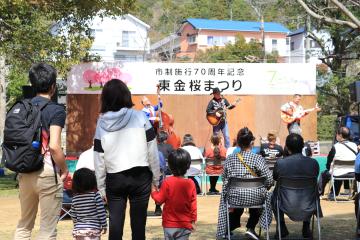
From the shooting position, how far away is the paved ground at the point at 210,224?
730 cm

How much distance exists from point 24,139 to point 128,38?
51225 millimetres

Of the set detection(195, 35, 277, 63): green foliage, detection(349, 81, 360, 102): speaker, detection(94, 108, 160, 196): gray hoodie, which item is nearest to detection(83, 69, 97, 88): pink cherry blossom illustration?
detection(349, 81, 360, 102): speaker

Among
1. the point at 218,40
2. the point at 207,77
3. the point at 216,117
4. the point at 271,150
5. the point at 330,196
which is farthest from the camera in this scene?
the point at 218,40

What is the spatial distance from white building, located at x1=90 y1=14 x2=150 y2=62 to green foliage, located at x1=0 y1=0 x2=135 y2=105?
38.2 m

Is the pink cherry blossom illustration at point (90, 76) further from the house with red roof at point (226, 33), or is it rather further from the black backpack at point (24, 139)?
the house with red roof at point (226, 33)

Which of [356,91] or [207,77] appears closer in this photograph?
[356,91]

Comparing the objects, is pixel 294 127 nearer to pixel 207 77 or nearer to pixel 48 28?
pixel 207 77

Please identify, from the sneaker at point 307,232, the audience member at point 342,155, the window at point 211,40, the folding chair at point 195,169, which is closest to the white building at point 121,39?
the window at point 211,40

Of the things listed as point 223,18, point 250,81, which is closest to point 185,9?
point 223,18

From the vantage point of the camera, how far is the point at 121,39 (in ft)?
180

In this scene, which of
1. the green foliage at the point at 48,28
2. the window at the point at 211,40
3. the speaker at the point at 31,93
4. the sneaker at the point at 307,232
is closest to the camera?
the speaker at the point at 31,93

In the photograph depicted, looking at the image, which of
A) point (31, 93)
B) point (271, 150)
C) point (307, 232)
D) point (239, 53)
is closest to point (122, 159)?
point (31, 93)

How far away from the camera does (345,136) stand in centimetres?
1042

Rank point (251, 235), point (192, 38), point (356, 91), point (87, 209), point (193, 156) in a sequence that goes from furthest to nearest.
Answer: point (192, 38) → point (193, 156) → point (356, 91) → point (251, 235) → point (87, 209)
